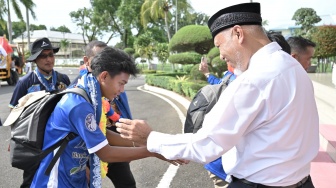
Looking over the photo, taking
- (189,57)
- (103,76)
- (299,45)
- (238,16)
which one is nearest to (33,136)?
(103,76)

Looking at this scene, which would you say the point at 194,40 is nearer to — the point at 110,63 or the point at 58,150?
the point at 110,63

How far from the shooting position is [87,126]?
5.46 ft

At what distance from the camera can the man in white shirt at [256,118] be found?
127 centimetres

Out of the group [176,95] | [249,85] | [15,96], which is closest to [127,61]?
[249,85]

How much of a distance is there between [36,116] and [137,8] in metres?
38.0

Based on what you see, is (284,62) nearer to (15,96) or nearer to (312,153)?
(312,153)

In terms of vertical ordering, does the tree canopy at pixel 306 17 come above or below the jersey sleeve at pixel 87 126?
above

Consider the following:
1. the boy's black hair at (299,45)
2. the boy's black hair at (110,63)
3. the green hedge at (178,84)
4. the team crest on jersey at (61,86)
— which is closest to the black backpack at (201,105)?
the boy's black hair at (110,63)

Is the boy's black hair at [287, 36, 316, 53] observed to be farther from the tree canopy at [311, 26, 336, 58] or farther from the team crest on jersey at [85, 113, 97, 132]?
the tree canopy at [311, 26, 336, 58]

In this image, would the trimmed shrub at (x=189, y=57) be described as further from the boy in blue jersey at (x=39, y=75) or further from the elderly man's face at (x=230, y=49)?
the elderly man's face at (x=230, y=49)

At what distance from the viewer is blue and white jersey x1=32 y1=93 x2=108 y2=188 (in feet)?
5.42

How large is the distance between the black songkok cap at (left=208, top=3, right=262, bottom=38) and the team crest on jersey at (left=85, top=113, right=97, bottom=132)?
0.82m

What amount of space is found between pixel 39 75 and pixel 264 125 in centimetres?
299

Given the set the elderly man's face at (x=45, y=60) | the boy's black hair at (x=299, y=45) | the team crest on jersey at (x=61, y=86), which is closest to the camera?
the boy's black hair at (x=299, y=45)
